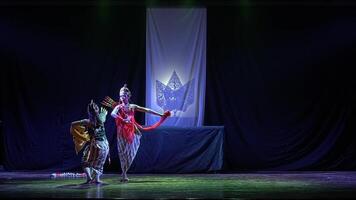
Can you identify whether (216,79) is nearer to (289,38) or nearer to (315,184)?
(289,38)

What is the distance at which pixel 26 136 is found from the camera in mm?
12039

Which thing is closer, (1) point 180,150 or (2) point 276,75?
(1) point 180,150

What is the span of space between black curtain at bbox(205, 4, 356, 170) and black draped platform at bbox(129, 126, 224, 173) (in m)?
0.81

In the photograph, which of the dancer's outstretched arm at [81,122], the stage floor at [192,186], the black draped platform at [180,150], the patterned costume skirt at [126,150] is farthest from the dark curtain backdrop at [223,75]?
the dancer's outstretched arm at [81,122]

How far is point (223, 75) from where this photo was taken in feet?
39.2

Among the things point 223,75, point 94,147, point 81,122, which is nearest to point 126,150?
point 94,147

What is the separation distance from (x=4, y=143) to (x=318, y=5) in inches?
276

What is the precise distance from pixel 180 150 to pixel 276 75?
2.63 meters

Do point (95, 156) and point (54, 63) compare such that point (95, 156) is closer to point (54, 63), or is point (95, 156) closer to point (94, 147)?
point (94, 147)

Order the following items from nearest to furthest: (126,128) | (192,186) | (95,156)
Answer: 1. (192,186)
2. (95,156)
3. (126,128)

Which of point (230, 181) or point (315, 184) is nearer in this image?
point (315, 184)

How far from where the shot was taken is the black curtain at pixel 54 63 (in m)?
12.0

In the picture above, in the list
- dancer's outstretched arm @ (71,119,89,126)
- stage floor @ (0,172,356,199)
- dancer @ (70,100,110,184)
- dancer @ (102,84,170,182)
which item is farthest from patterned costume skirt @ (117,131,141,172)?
dancer's outstretched arm @ (71,119,89,126)

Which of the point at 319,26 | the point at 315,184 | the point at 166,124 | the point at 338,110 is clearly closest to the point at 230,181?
the point at 315,184
